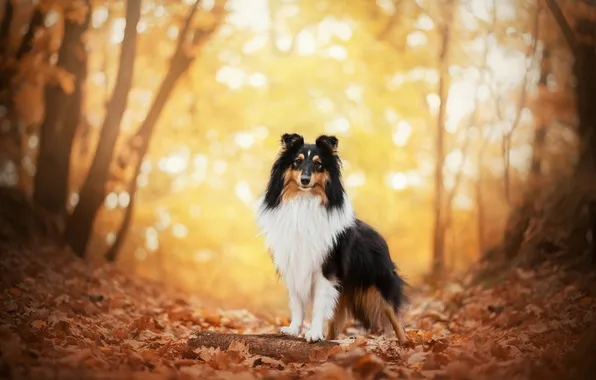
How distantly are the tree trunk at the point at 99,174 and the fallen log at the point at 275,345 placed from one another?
6062 millimetres

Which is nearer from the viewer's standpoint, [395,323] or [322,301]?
[322,301]

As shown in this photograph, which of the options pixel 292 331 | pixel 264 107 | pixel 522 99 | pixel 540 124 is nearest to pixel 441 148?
pixel 522 99

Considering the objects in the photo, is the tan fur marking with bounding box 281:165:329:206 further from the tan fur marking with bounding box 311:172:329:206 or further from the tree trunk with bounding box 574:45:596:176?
the tree trunk with bounding box 574:45:596:176

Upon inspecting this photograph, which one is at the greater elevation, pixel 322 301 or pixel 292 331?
pixel 322 301

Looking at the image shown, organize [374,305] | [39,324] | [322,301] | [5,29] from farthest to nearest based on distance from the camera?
[5,29], [374,305], [322,301], [39,324]

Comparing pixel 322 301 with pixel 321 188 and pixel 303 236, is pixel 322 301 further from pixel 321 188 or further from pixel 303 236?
pixel 321 188

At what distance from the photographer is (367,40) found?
11.5 m

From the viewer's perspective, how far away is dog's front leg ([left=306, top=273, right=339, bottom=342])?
4.72 metres

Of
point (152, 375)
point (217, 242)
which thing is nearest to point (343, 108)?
point (217, 242)

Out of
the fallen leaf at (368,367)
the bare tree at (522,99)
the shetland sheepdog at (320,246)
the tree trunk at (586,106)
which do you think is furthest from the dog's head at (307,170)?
the bare tree at (522,99)

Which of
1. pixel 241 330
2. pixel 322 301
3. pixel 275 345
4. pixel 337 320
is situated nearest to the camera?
pixel 275 345

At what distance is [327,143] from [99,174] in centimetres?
622

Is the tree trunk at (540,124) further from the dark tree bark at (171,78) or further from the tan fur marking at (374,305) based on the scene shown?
the dark tree bark at (171,78)

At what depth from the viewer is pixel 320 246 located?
15.9 ft
